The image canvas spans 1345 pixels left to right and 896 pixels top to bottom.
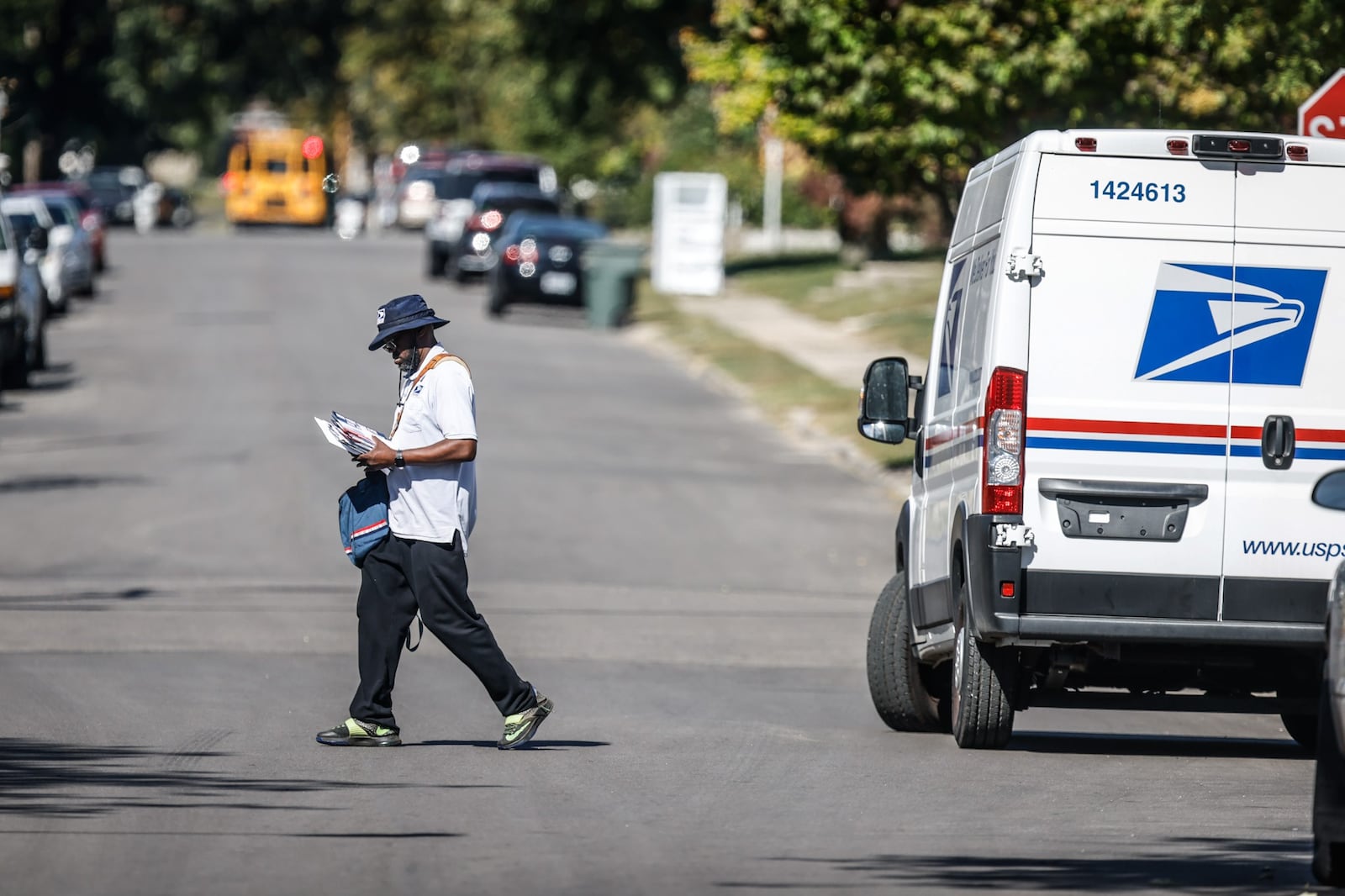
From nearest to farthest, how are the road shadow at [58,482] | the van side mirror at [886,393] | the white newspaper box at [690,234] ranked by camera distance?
the van side mirror at [886,393]
the road shadow at [58,482]
the white newspaper box at [690,234]

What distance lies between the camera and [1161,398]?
905 centimetres

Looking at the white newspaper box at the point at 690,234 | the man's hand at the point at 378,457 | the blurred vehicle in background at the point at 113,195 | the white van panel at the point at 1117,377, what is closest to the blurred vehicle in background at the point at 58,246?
the white newspaper box at the point at 690,234

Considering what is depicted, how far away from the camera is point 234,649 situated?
13.5 m

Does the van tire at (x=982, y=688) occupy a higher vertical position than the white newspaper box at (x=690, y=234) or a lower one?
higher

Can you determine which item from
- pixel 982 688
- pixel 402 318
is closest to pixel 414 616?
pixel 402 318

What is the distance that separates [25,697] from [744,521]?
374 inches

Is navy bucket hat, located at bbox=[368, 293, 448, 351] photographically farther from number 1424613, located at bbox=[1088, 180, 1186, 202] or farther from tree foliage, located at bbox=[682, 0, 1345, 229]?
tree foliage, located at bbox=[682, 0, 1345, 229]

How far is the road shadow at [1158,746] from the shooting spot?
1031 cm

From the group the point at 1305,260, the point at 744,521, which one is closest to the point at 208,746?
the point at 1305,260

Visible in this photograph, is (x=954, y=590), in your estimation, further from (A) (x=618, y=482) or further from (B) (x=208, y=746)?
(A) (x=618, y=482)

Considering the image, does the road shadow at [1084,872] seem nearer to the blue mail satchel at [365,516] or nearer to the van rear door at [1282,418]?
the van rear door at [1282,418]

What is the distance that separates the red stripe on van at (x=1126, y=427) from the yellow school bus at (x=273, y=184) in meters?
54.2

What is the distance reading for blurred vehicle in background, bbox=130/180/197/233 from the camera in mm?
68312

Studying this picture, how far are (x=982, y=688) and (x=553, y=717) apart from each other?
2.33 meters
